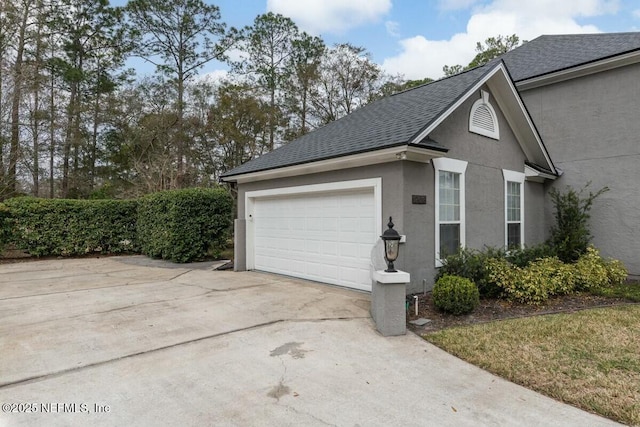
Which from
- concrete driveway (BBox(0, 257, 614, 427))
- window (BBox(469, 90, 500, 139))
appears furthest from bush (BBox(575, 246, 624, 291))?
concrete driveway (BBox(0, 257, 614, 427))

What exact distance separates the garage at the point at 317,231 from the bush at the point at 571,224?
17.4 ft

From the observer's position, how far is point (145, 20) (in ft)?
69.4

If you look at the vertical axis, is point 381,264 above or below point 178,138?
below

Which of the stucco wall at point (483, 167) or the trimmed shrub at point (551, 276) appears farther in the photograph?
the stucco wall at point (483, 167)

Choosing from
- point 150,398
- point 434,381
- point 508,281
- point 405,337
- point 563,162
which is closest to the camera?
point 150,398

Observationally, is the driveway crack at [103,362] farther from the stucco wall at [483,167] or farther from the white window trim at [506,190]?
the white window trim at [506,190]

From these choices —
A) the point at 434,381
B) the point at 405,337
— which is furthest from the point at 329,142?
the point at 434,381

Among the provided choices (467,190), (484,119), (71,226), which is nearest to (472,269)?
(467,190)

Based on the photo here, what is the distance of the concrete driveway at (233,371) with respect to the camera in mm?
2859

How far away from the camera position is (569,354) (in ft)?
13.4

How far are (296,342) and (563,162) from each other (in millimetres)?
9504

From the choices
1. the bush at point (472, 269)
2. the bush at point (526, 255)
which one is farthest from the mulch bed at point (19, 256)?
the bush at point (526, 255)

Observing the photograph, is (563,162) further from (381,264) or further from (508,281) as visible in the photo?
(381,264)

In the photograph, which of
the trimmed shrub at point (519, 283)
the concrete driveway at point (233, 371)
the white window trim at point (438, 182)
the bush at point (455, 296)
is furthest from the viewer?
the white window trim at point (438, 182)
